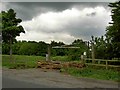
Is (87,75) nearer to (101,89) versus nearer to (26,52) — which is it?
(101,89)

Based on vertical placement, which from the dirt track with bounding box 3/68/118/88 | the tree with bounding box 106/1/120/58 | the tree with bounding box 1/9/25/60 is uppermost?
the tree with bounding box 1/9/25/60

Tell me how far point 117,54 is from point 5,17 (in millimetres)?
22878

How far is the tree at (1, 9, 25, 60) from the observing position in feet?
129

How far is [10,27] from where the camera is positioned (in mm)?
39188

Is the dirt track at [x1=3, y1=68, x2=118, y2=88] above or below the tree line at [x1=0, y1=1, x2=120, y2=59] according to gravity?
below

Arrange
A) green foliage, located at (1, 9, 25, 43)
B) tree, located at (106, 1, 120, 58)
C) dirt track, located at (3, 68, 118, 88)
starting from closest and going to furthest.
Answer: dirt track, located at (3, 68, 118, 88)
tree, located at (106, 1, 120, 58)
green foliage, located at (1, 9, 25, 43)

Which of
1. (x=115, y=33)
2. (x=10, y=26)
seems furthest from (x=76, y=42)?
(x=115, y=33)

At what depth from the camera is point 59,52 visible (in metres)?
57.9

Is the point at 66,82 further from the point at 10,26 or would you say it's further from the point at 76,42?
the point at 76,42

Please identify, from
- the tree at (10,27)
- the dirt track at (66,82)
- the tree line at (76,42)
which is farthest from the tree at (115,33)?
the tree at (10,27)

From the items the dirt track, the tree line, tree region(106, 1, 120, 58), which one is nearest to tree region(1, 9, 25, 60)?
the tree line

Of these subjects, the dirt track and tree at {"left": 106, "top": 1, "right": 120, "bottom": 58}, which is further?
tree at {"left": 106, "top": 1, "right": 120, "bottom": 58}

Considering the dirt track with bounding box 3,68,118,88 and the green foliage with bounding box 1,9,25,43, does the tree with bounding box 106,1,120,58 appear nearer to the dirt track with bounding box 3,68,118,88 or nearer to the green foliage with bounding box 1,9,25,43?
the dirt track with bounding box 3,68,118,88

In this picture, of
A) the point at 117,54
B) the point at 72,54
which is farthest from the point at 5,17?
the point at 117,54
